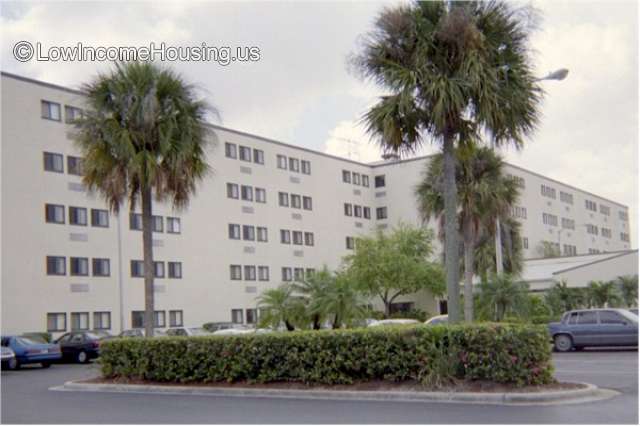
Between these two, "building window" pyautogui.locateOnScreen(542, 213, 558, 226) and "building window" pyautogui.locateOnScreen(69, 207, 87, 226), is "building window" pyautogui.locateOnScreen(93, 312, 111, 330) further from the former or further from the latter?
"building window" pyautogui.locateOnScreen(542, 213, 558, 226)

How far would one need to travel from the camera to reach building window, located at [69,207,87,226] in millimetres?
39469

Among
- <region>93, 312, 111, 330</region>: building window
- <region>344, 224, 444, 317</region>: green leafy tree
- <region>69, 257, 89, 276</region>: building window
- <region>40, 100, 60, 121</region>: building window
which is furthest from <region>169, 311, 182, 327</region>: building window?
<region>40, 100, 60, 121</region>: building window

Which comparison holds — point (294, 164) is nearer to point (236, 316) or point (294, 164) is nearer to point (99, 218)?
point (236, 316)

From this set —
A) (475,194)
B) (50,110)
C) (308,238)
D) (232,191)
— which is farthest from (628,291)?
(50,110)

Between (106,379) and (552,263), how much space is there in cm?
3871

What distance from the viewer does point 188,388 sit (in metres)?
17.4

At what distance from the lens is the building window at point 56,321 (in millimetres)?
37919

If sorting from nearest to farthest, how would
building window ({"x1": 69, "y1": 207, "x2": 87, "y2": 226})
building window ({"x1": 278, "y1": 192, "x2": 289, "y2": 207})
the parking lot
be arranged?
the parking lot → building window ({"x1": 69, "y1": 207, "x2": 87, "y2": 226}) → building window ({"x1": 278, "y1": 192, "x2": 289, "y2": 207})

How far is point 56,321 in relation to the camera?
38.3 metres

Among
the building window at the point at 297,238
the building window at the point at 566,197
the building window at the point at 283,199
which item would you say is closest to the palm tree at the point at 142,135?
the building window at the point at 283,199

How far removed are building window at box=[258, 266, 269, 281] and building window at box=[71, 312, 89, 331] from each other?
13.4 meters

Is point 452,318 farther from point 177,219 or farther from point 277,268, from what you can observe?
point 277,268

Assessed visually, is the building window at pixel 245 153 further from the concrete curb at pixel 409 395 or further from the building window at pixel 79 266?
the concrete curb at pixel 409 395

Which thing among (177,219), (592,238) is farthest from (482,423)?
(592,238)
